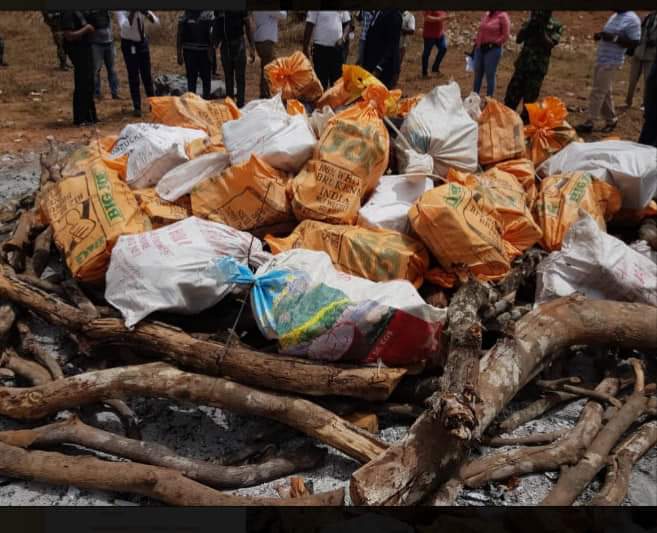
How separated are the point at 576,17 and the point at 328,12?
12839mm

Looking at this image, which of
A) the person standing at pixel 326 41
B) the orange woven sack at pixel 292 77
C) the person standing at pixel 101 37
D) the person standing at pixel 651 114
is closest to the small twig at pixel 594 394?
the orange woven sack at pixel 292 77

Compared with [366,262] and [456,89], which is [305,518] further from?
[456,89]

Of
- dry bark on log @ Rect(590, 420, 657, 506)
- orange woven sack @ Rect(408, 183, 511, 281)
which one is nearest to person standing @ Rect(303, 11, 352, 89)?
orange woven sack @ Rect(408, 183, 511, 281)

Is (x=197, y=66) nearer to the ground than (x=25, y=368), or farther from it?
farther from it

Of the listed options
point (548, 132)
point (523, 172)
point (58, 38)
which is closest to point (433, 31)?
point (58, 38)

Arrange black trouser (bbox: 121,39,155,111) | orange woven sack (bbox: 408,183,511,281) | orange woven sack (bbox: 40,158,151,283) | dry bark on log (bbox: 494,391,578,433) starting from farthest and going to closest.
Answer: black trouser (bbox: 121,39,155,111) < orange woven sack (bbox: 40,158,151,283) < orange woven sack (bbox: 408,183,511,281) < dry bark on log (bbox: 494,391,578,433)

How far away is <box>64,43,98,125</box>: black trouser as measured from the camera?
20.1 feet

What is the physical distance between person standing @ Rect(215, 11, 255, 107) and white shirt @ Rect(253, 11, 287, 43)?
3.9 inches

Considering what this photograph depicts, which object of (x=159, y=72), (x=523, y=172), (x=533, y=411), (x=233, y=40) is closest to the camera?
(x=533, y=411)

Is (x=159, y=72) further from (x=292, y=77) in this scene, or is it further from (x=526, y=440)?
(x=526, y=440)

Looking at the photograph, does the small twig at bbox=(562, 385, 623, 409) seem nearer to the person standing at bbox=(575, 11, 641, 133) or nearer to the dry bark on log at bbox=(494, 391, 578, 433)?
the dry bark on log at bbox=(494, 391, 578, 433)

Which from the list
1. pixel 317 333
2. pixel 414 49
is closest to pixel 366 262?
pixel 317 333

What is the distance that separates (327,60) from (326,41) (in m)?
0.19

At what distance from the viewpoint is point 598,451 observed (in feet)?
6.89
